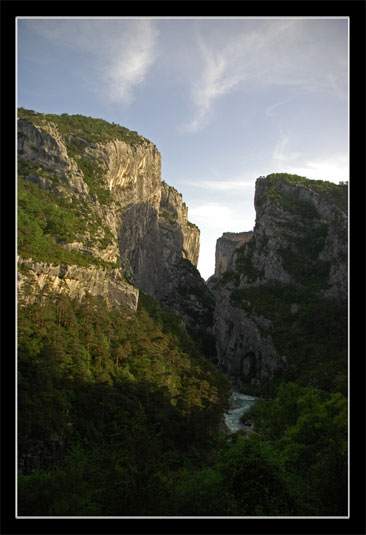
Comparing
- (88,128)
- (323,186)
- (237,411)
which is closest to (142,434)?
(237,411)

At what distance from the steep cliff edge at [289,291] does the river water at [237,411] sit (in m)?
6.70

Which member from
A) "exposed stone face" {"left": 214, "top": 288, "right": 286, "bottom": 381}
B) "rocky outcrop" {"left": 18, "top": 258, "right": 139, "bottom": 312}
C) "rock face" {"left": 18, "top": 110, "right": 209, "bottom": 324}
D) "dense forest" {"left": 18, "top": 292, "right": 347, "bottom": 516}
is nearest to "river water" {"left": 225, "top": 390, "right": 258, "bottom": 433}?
"dense forest" {"left": 18, "top": 292, "right": 347, "bottom": 516}

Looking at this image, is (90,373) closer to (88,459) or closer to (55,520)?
(88,459)

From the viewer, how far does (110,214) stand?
72750 millimetres

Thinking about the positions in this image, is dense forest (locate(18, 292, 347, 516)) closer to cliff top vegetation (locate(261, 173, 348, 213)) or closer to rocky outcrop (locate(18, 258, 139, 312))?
rocky outcrop (locate(18, 258, 139, 312))

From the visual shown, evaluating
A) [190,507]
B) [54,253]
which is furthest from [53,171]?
[190,507]

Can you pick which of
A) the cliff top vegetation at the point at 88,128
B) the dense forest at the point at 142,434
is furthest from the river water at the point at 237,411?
the cliff top vegetation at the point at 88,128

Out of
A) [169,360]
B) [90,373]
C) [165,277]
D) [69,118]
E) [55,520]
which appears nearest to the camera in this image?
[55,520]

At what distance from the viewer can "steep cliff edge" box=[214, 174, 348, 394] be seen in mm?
72625

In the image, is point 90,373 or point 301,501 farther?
point 90,373

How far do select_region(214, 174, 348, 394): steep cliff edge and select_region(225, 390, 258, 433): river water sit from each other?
6.70m

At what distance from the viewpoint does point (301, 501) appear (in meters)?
14.1

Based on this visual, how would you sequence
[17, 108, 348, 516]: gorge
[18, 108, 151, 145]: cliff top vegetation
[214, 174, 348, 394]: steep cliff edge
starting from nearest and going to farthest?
[17, 108, 348, 516]: gorge, [214, 174, 348, 394]: steep cliff edge, [18, 108, 151, 145]: cliff top vegetation

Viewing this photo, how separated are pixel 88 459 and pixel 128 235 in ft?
251
